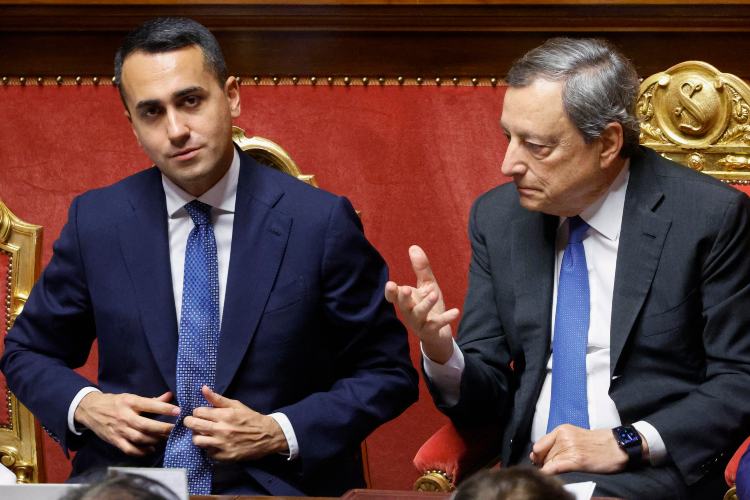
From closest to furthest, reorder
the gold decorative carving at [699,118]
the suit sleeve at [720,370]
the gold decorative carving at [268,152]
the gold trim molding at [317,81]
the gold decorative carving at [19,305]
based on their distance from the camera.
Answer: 1. the suit sleeve at [720,370]
2. the gold decorative carving at [699,118]
3. the gold decorative carving at [19,305]
4. the gold decorative carving at [268,152]
5. the gold trim molding at [317,81]

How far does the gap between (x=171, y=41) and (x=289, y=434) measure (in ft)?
2.67

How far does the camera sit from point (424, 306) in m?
2.21

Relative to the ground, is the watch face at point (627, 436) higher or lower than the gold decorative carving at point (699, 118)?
lower

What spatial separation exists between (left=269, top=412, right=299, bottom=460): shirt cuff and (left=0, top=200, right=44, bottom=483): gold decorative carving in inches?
29.3

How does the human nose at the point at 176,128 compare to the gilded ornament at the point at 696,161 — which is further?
the gilded ornament at the point at 696,161

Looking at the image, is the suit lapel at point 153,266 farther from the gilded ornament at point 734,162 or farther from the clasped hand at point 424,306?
the gilded ornament at point 734,162

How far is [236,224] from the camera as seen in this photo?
2473mm

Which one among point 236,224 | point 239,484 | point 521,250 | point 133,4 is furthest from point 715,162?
point 133,4

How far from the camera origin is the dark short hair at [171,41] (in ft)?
8.01

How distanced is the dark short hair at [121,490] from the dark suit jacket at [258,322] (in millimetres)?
1207

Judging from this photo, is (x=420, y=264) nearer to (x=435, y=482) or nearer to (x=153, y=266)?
(x=435, y=482)

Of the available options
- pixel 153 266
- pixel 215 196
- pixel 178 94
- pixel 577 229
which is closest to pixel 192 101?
pixel 178 94

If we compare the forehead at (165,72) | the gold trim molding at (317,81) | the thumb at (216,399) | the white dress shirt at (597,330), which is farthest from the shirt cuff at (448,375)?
the gold trim molding at (317,81)

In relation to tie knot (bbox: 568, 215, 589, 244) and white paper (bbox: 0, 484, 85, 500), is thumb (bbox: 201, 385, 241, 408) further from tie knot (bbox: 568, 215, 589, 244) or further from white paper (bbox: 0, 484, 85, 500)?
tie knot (bbox: 568, 215, 589, 244)
